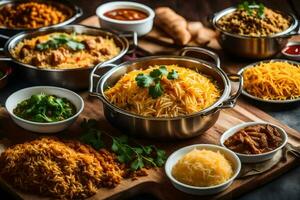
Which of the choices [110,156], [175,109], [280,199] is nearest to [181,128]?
[175,109]

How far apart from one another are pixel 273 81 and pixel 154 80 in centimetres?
89

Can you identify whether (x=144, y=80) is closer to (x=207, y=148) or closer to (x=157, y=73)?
(x=157, y=73)

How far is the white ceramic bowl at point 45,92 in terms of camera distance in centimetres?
404

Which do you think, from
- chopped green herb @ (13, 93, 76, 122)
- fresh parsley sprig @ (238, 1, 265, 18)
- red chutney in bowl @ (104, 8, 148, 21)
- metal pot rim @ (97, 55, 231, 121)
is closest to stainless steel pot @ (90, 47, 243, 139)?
metal pot rim @ (97, 55, 231, 121)

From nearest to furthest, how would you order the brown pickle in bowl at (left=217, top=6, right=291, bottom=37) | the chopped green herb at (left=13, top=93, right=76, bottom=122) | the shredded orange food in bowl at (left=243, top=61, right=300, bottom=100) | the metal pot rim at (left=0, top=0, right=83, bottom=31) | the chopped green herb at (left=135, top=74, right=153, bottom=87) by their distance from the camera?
the chopped green herb at (left=135, top=74, right=153, bottom=87), the chopped green herb at (left=13, top=93, right=76, bottom=122), the shredded orange food in bowl at (left=243, top=61, right=300, bottom=100), the brown pickle in bowl at (left=217, top=6, right=291, bottom=37), the metal pot rim at (left=0, top=0, right=83, bottom=31)

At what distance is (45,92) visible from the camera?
433 cm

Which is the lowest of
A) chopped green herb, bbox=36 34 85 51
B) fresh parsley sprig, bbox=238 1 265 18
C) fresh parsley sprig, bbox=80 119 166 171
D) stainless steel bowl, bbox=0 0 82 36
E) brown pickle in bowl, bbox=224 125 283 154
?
fresh parsley sprig, bbox=80 119 166 171

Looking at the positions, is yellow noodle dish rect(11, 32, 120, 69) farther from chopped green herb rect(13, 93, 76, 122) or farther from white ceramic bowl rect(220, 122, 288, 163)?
white ceramic bowl rect(220, 122, 288, 163)

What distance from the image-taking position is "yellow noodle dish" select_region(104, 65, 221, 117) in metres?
3.89

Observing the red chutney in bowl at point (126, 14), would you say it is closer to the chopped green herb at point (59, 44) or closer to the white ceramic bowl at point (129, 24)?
the white ceramic bowl at point (129, 24)

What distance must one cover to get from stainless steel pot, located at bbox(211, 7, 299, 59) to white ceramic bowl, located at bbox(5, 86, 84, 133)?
121 centimetres

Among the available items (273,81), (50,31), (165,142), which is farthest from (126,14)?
(165,142)

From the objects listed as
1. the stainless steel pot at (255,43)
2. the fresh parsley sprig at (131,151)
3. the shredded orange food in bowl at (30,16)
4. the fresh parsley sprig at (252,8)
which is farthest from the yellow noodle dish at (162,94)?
the shredded orange food in bowl at (30,16)

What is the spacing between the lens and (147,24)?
5.20 metres
